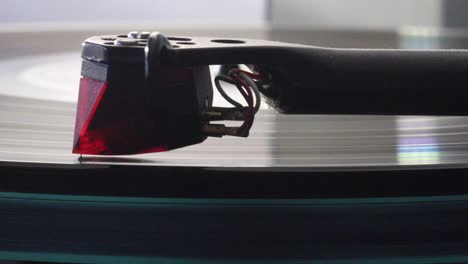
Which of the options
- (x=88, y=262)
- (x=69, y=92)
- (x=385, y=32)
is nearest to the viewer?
(x=88, y=262)

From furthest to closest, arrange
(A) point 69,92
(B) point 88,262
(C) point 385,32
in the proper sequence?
(C) point 385,32
(A) point 69,92
(B) point 88,262

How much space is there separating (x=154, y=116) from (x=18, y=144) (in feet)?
0.28

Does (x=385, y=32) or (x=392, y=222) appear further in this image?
(x=385, y=32)

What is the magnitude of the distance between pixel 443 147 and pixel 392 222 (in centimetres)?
10

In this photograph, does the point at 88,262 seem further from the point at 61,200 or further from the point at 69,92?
the point at 69,92

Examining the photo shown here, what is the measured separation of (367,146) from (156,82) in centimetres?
12

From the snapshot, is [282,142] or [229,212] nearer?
[229,212]

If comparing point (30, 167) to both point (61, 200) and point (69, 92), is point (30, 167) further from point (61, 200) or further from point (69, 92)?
point (69, 92)

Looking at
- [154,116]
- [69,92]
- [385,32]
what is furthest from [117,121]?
[385,32]

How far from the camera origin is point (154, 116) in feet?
0.91

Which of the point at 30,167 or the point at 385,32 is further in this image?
the point at 385,32

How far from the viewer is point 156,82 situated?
0.27 m

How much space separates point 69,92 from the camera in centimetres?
58

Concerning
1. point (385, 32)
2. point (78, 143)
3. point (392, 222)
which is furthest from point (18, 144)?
point (385, 32)
